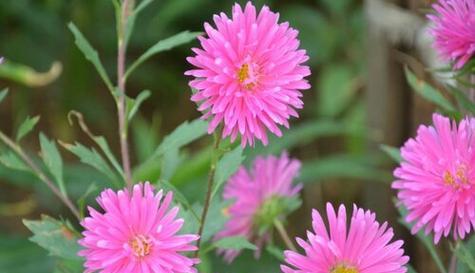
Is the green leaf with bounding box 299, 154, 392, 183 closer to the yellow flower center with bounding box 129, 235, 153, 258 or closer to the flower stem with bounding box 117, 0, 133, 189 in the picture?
the flower stem with bounding box 117, 0, 133, 189

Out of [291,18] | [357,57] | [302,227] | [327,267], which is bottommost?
[302,227]

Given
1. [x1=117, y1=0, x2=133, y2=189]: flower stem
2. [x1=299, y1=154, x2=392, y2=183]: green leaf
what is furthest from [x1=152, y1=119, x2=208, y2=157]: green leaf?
[x1=299, y1=154, x2=392, y2=183]: green leaf

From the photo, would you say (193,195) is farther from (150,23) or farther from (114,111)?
(114,111)

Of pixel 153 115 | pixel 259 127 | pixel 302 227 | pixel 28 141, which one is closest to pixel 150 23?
pixel 153 115

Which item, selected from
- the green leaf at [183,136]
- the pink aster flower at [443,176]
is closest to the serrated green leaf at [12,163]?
the green leaf at [183,136]

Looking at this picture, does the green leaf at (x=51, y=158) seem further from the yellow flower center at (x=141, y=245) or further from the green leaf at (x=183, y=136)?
the yellow flower center at (x=141, y=245)

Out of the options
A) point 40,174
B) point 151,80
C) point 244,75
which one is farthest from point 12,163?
point 151,80

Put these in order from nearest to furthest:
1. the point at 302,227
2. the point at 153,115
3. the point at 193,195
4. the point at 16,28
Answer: the point at 193,195 < the point at 302,227 < the point at 16,28 < the point at 153,115
